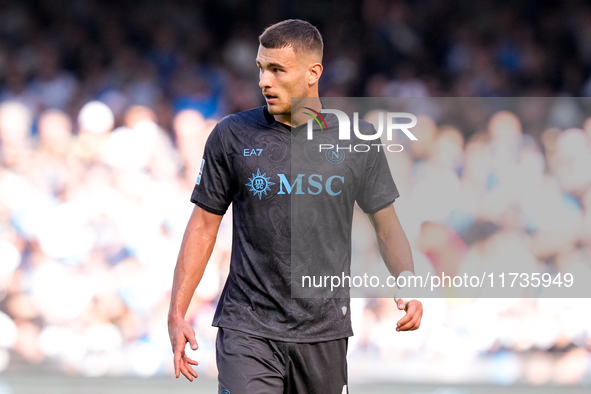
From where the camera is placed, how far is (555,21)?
5566 mm

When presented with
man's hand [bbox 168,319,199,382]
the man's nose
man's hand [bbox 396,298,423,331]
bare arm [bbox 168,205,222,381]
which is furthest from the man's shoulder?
man's hand [bbox 396,298,423,331]

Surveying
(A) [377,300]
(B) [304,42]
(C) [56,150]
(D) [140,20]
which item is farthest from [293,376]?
(D) [140,20]

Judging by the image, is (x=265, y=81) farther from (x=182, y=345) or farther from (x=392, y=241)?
(x=182, y=345)

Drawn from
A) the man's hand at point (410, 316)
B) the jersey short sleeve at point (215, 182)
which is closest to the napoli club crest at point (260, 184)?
the jersey short sleeve at point (215, 182)

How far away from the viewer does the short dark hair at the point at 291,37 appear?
240 centimetres

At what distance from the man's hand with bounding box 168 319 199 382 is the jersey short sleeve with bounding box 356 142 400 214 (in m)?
0.76

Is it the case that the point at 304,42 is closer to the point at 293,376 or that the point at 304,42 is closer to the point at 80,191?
the point at 293,376

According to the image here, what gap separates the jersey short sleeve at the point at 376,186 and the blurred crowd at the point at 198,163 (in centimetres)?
209

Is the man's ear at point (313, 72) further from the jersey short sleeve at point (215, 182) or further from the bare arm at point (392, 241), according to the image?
the bare arm at point (392, 241)

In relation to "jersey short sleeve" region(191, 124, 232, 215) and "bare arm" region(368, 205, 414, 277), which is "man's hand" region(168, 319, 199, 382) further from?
"bare arm" region(368, 205, 414, 277)

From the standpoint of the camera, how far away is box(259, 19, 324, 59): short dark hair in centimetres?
240

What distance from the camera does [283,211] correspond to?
2.38 m

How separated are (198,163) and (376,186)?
2803 millimetres

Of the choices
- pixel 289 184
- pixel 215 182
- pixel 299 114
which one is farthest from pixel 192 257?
pixel 299 114
